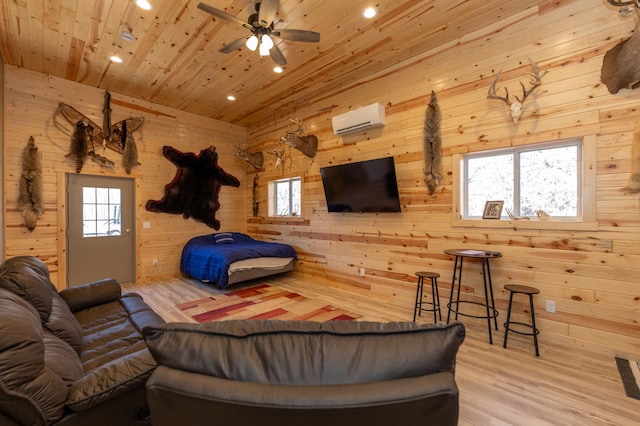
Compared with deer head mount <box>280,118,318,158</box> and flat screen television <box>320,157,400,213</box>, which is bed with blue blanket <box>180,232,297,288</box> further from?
deer head mount <box>280,118,318,158</box>

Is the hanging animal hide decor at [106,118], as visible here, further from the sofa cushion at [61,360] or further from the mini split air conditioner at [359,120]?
the sofa cushion at [61,360]

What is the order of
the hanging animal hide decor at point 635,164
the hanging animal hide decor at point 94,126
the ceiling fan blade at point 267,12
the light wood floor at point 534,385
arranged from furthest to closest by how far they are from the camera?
the hanging animal hide decor at point 94,126 → the ceiling fan blade at point 267,12 → the hanging animal hide decor at point 635,164 → the light wood floor at point 534,385

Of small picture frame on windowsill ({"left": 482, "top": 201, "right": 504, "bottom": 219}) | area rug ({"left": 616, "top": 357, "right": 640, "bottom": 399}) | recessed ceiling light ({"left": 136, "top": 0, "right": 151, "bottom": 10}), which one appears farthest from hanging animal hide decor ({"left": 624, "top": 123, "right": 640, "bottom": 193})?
Answer: recessed ceiling light ({"left": 136, "top": 0, "right": 151, "bottom": 10})

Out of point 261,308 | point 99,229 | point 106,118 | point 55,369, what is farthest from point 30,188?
point 55,369

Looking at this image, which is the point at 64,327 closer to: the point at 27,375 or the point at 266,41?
the point at 27,375

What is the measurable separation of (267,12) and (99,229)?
446 centimetres

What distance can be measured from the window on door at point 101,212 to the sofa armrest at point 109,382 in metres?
4.54

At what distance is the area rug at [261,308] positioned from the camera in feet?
11.5

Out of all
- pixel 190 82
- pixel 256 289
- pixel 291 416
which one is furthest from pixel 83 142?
pixel 291 416

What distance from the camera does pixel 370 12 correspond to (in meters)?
2.91

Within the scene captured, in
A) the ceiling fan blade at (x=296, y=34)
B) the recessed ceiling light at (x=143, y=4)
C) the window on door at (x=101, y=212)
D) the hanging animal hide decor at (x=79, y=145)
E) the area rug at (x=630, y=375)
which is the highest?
the recessed ceiling light at (x=143, y=4)

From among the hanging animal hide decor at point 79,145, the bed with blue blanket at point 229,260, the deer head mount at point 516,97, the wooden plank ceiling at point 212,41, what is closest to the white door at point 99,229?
the hanging animal hide decor at point 79,145

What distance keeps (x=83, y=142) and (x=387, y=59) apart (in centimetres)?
488

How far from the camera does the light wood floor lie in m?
1.80
